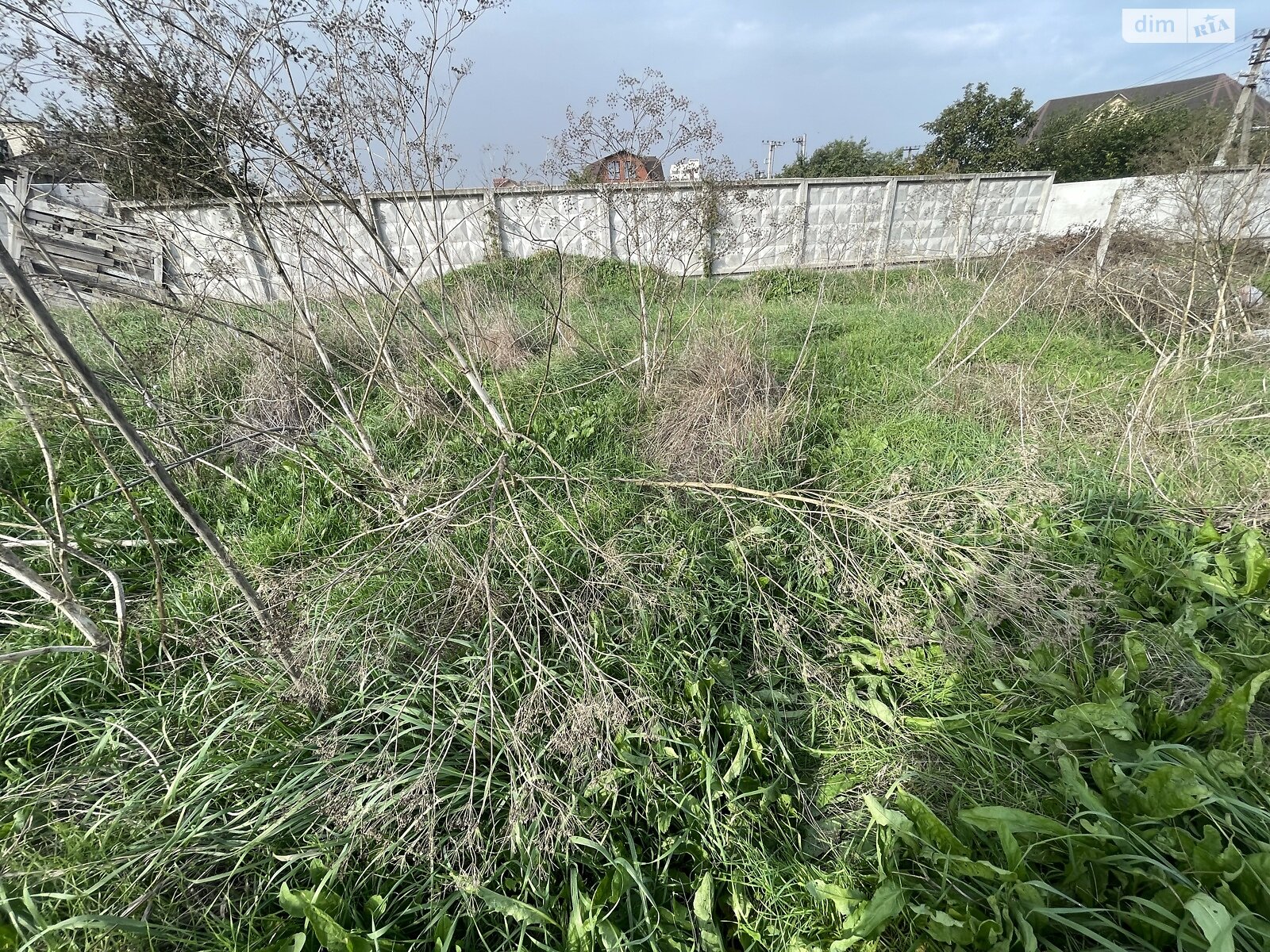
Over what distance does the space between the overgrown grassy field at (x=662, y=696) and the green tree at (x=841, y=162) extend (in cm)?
2158

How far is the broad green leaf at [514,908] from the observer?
1209mm

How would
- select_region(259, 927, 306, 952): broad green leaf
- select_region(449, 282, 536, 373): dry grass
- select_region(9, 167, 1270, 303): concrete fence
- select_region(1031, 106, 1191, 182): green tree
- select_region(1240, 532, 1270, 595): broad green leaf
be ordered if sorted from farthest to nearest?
select_region(1031, 106, 1191, 182): green tree
select_region(449, 282, 536, 373): dry grass
select_region(9, 167, 1270, 303): concrete fence
select_region(1240, 532, 1270, 595): broad green leaf
select_region(259, 927, 306, 952): broad green leaf

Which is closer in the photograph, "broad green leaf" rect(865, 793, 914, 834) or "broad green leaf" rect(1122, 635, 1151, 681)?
"broad green leaf" rect(865, 793, 914, 834)

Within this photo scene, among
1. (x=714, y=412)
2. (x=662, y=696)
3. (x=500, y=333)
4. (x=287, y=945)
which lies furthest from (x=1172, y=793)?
(x=500, y=333)

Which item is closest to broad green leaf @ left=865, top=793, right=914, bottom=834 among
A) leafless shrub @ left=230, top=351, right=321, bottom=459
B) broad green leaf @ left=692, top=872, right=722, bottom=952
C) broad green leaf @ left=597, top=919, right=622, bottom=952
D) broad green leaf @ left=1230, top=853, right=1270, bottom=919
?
broad green leaf @ left=692, top=872, right=722, bottom=952

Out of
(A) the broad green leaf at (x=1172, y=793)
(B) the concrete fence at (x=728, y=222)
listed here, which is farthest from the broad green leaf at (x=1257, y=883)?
(B) the concrete fence at (x=728, y=222)

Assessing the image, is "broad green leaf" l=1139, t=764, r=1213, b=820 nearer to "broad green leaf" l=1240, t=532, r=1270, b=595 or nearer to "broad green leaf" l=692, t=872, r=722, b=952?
"broad green leaf" l=692, t=872, r=722, b=952

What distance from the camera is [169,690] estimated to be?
1.69m

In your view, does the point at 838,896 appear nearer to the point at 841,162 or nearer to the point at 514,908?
the point at 514,908

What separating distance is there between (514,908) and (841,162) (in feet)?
89.7

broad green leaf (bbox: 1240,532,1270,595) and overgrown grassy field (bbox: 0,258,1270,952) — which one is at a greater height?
broad green leaf (bbox: 1240,532,1270,595)

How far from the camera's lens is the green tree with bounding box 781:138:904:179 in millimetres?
20406

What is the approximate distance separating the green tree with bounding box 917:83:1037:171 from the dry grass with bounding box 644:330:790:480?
720 inches

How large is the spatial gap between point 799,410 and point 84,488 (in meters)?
4.44
